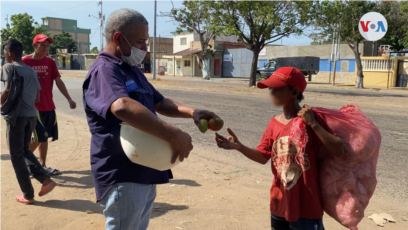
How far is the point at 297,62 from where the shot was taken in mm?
30953

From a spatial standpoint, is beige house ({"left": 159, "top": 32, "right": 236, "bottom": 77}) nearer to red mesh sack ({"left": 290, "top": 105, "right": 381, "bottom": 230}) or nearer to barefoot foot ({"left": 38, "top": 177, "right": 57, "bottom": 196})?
barefoot foot ({"left": 38, "top": 177, "right": 57, "bottom": 196})

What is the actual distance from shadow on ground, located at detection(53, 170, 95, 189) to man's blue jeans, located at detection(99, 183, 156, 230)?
270 cm

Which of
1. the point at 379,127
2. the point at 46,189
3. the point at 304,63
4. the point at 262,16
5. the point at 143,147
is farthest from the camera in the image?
the point at 304,63

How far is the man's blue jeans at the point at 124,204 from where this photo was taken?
1962 millimetres

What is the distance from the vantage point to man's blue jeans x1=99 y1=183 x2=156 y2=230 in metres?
1.96

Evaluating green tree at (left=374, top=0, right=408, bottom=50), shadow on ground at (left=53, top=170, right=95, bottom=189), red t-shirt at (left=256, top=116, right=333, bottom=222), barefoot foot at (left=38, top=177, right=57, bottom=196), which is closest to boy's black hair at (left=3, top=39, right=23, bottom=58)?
barefoot foot at (left=38, top=177, right=57, bottom=196)

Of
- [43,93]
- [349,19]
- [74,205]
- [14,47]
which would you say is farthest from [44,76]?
[349,19]

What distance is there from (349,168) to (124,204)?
1340 millimetres

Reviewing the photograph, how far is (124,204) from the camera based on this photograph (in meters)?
1.97

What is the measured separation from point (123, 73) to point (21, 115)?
250 centimetres

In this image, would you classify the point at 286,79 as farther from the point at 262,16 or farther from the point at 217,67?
the point at 217,67

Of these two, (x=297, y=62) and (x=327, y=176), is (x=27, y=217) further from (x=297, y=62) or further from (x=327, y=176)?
(x=297, y=62)

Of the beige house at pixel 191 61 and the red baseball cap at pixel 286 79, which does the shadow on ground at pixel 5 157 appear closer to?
the red baseball cap at pixel 286 79

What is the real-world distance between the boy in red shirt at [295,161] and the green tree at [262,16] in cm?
1725
